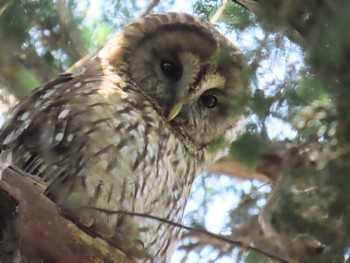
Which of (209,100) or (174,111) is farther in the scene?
(209,100)

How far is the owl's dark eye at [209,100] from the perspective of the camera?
3822mm

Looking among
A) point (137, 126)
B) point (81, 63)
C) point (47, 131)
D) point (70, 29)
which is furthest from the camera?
point (81, 63)

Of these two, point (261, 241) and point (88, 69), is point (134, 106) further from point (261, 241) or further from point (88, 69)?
point (261, 241)

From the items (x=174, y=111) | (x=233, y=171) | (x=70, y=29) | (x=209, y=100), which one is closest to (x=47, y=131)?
(x=70, y=29)

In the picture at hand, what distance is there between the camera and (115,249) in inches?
110

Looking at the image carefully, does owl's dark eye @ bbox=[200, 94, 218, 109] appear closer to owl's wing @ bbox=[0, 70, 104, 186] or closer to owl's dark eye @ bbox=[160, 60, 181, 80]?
owl's dark eye @ bbox=[160, 60, 181, 80]

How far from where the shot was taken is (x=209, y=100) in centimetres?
384

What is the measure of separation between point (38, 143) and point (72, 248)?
2.52 ft

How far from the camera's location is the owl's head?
3648 mm

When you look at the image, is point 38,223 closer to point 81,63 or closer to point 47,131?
point 47,131

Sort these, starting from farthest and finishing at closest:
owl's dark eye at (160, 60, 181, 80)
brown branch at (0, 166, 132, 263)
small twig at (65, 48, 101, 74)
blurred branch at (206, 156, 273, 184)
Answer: blurred branch at (206, 156, 273, 184), small twig at (65, 48, 101, 74), owl's dark eye at (160, 60, 181, 80), brown branch at (0, 166, 132, 263)

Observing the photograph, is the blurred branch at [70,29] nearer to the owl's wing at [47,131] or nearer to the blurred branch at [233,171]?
the owl's wing at [47,131]

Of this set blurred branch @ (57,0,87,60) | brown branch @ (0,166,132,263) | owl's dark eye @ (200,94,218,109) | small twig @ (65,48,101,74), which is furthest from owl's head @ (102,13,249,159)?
brown branch @ (0,166,132,263)

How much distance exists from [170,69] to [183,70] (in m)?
0.10
